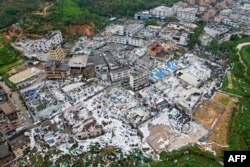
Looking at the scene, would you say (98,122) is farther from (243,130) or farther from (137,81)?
(243,130)

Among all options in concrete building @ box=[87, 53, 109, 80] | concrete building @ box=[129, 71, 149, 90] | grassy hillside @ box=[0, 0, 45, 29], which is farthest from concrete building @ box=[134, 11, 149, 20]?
concrete building @ box=[129, 71, 149, 90]

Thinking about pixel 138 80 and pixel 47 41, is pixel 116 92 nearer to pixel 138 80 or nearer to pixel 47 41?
pixel 138 80

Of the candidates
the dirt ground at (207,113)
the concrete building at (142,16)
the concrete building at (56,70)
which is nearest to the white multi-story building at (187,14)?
the concrete building at (142,16)

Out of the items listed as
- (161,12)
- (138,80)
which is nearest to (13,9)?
(161,12)

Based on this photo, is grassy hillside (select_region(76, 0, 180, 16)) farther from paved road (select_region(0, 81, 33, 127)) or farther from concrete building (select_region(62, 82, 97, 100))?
paved road (select_region(0, 81, 33, 127))

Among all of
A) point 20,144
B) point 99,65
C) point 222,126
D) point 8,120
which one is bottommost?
point 222,126

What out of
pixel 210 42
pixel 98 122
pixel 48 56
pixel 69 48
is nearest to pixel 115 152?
pixel 98 122

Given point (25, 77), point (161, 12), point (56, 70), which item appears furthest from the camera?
point (161, 12)
